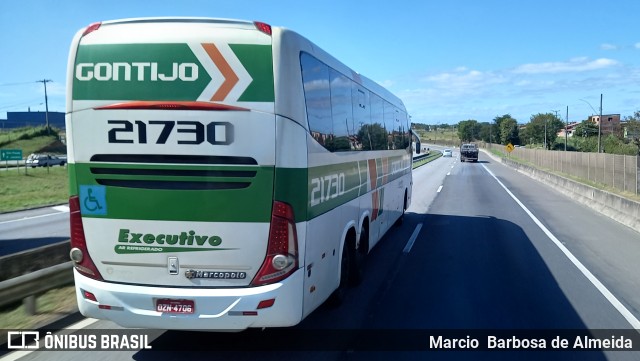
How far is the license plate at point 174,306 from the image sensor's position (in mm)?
4906

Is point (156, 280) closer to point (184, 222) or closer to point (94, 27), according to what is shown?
point (184, 222)

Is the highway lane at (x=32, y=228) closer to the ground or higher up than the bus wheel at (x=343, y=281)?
closer to the ground

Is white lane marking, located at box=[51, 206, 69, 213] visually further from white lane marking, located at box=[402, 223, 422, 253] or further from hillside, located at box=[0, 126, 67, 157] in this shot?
hillside, located at box=[0, 126, 67, 157]

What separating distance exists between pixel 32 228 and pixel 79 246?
494 inches

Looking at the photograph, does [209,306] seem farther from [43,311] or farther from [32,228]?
[32,228]

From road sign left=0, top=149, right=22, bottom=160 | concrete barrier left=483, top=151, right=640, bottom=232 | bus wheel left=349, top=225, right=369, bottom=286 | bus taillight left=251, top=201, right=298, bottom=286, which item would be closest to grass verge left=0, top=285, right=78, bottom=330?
bus taillight left=251, top=201, right=298, bottom=286

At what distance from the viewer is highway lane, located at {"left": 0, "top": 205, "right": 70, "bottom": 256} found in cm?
1276

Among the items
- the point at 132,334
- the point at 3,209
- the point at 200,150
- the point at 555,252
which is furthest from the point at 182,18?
the point at 3,209

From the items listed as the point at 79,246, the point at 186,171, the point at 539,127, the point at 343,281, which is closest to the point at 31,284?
the point at 79,246

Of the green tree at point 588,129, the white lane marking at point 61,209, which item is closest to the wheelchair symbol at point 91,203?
the white lane marking at point 61,209

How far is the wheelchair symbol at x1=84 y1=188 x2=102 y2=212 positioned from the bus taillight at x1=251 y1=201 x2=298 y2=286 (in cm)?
167

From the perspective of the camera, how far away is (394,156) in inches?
474

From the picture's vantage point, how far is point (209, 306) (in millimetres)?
4883

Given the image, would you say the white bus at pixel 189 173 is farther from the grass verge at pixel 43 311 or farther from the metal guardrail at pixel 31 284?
the grass verge at pixel 43 311
